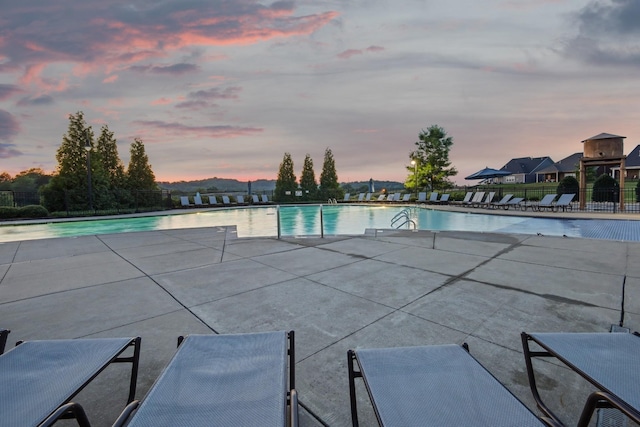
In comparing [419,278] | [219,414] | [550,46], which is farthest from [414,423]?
[550,46]

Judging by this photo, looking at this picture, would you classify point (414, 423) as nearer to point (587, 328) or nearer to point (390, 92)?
point (587, 328)

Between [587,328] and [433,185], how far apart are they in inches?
1141

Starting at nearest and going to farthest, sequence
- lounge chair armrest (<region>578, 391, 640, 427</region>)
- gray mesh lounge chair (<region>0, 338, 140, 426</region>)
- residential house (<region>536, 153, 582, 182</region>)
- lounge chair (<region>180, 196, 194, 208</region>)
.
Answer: lounge chair armrest (<region>578, 391, 640, 427</region>), gray mesh lounge chair (<region>0, 338, 140, 426</region>), lounge chair (<region>180, 196, 194, 208</region>), residential house (<region>536, 153, 582, 182</region>)

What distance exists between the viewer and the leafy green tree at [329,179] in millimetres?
31734

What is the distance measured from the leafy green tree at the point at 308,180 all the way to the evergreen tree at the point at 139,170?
13.8 m

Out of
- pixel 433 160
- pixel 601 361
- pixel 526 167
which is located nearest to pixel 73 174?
pixel 601 361

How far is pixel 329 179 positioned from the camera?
105 ft

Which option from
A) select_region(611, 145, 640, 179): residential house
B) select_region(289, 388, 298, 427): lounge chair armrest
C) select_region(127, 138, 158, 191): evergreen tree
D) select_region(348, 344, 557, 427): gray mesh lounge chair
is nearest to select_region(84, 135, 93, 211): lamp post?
select_region(127, 138, 158, 191): evergreen tree

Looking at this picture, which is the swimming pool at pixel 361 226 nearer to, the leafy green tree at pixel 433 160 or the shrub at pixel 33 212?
the shrub at pixel 33 212

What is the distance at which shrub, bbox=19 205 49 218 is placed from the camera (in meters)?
17.1

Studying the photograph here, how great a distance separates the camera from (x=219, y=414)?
128 centimetres

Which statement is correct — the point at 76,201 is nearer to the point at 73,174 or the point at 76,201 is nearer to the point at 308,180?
the point at 73,174

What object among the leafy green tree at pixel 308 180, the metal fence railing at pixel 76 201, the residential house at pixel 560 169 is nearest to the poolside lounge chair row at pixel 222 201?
the leafy green tree at pixel 308 180

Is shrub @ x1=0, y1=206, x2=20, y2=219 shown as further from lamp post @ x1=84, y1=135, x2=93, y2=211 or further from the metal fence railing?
lamp post @ x1=84, y1=135, x2=93, y2=211
